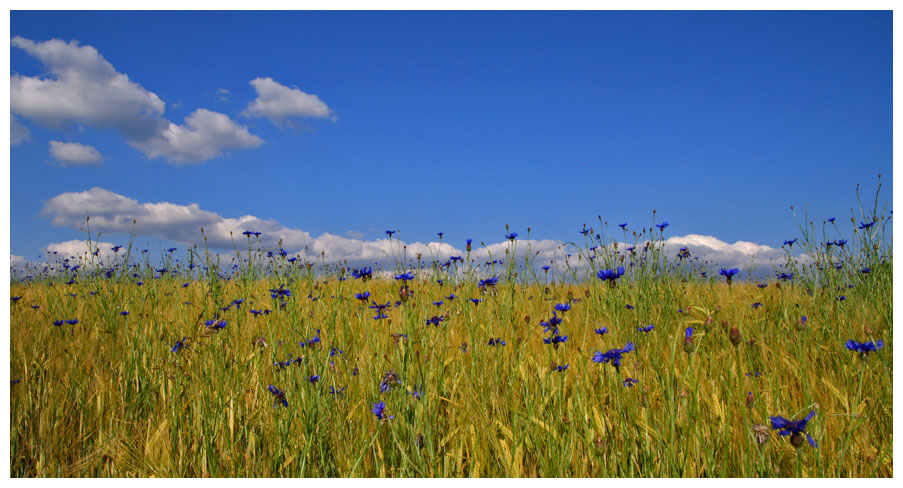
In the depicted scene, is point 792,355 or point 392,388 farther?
point 792,355

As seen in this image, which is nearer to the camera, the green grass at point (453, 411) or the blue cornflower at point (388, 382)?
the green grass at point (453, 411)

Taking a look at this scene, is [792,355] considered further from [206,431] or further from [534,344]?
[206,431]

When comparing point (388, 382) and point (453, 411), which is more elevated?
point (388, 382)

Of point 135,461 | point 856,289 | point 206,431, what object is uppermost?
point 856,289

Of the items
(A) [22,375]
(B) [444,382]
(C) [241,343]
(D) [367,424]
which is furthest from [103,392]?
(B) [444,382]

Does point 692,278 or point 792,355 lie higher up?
point 692,278

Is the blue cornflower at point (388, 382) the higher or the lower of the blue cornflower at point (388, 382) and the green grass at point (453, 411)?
the higher

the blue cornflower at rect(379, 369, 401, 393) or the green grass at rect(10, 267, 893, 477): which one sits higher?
the blue cornflower at rect(379, 369, 401, 393)

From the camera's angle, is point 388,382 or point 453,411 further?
point 453,411

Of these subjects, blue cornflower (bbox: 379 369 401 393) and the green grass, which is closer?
the green grass

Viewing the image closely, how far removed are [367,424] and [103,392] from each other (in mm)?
1326

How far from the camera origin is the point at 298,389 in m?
1.85
